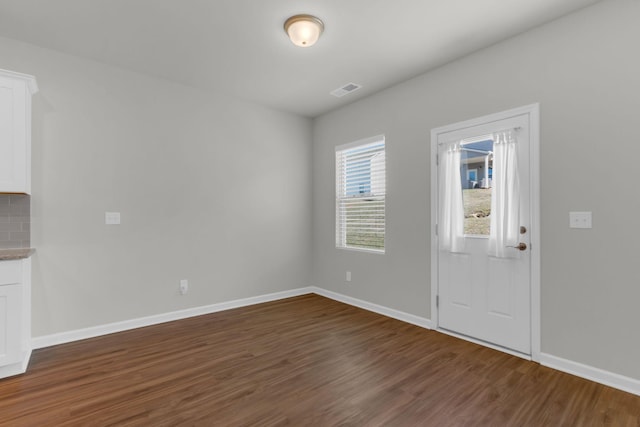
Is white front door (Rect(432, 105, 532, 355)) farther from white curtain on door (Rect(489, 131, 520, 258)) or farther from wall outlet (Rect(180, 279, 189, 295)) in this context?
wall outlet (Rect(180, 279, 189, 295))

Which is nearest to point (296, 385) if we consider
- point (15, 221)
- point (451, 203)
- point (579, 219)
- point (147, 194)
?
point (451, 203)

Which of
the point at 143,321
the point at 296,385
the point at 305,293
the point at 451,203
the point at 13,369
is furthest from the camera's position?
the point at 305,293

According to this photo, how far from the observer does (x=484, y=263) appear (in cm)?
310

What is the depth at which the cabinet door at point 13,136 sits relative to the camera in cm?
257

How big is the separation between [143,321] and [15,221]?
5.14ft

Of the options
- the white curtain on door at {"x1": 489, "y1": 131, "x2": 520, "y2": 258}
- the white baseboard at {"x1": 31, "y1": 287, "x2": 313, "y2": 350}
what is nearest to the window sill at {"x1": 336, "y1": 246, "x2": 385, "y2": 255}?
the white baseboard at {"x1": 31, "y1": 287, "x2": 313, "y2": 350}

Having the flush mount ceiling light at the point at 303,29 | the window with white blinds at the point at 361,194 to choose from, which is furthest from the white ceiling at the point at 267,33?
the window with white blinds at the point at 361,194

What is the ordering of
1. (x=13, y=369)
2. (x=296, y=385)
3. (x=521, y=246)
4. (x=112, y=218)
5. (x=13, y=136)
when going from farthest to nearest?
(x=112, y=218) → (x=521, y=246) → (x=13, y=136) → (x=13, y=369) → (x=296, y=385)

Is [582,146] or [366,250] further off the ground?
[582,146]

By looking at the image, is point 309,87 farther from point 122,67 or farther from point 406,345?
point 406,345

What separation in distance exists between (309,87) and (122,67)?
82.4 inches

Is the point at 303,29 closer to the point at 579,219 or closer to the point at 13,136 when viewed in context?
the point at 13,136

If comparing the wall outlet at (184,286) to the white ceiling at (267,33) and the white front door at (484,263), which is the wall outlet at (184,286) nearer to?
the white ceiling at (267,33)

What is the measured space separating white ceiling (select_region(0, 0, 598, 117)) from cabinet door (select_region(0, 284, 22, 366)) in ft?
7.31
